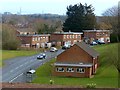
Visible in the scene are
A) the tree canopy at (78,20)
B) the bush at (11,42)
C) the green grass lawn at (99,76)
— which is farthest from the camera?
the tree canopy at (78,20)

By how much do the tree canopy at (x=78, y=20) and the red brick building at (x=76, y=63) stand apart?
745 inches

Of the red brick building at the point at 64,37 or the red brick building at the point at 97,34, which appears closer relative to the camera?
the red brick building at the point at 64,37

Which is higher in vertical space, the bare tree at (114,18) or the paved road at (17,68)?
the bare tree at (114,18)

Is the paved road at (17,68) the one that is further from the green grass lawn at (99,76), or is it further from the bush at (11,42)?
the bush at (11,42)

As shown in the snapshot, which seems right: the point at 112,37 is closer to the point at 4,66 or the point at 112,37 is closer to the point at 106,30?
the point at 106,30

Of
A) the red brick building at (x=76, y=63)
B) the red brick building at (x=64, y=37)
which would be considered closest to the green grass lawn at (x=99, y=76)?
the red brick building at (x=76, y=63)

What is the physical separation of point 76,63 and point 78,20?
19881mm

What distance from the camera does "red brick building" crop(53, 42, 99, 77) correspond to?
67.4ft

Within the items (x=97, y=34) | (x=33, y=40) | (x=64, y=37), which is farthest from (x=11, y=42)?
(x=97, y=34)

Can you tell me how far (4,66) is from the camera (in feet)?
73.8

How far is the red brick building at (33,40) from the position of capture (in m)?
36.8

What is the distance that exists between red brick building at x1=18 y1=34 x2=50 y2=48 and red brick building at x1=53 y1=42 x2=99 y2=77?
14.7 meters

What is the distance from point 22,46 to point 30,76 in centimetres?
1718

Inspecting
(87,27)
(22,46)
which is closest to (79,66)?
(22,46)
